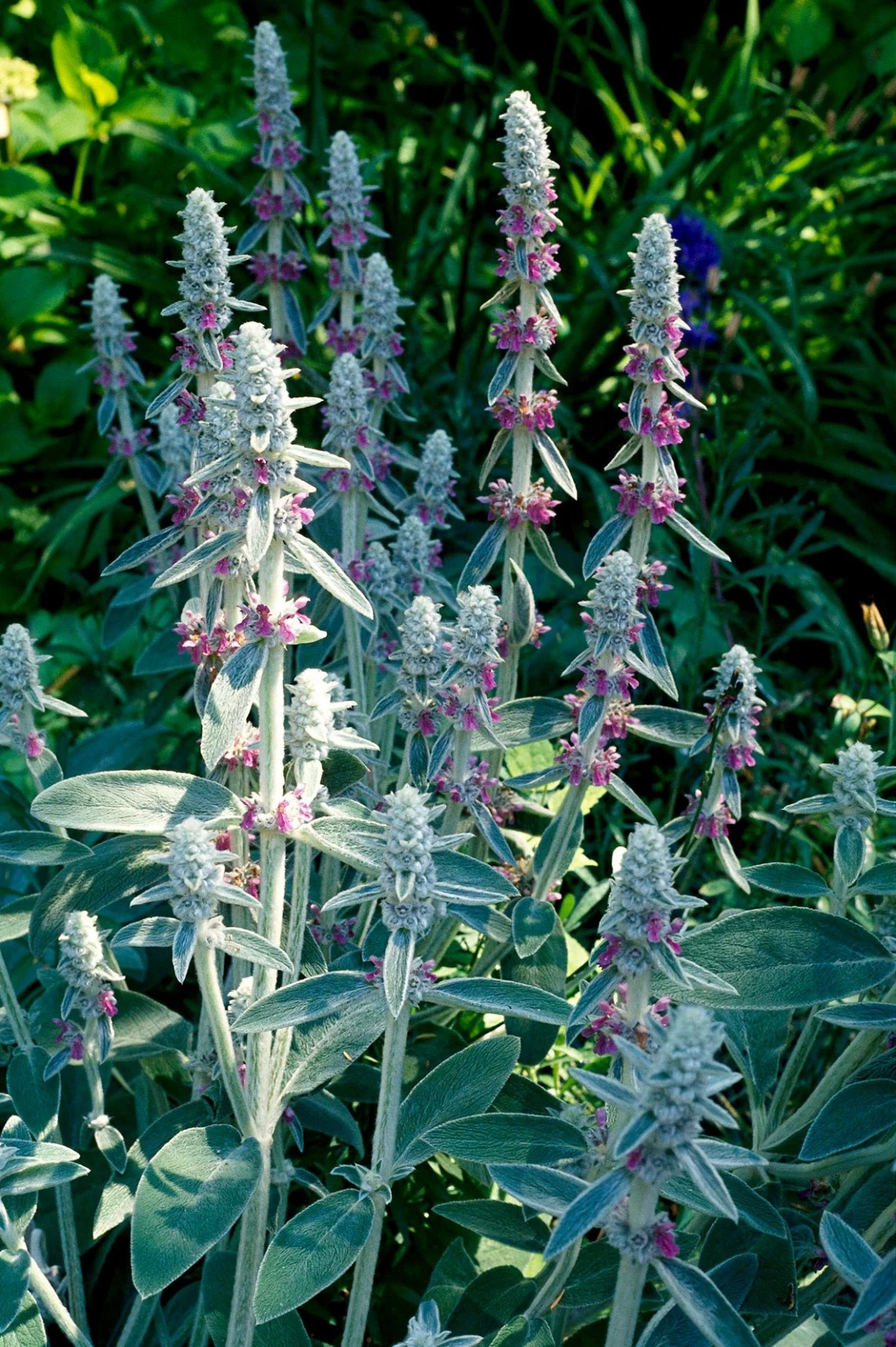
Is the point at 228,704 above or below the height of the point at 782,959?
above

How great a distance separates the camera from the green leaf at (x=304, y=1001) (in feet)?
4.25

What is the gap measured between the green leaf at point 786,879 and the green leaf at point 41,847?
770 mm

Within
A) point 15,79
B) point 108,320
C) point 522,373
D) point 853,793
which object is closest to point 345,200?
point 108,320

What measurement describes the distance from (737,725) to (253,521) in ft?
2.39

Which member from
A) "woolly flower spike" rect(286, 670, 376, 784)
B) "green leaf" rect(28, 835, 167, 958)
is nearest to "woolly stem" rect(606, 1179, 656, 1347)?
"woolly flower spike" rect(286, 670, 376, 784)

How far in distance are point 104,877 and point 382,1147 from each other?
43 cm

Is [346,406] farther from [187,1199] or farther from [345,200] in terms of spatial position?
[187,1199]

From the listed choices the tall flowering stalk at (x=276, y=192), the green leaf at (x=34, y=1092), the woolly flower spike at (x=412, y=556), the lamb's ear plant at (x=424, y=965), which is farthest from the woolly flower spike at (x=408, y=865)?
the tall flowering stalk at (x=276, y=192)

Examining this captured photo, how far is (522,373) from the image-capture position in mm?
1817

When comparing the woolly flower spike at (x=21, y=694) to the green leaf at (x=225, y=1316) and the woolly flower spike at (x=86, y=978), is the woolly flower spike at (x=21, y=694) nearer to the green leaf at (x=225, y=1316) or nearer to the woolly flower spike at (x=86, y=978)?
the woolly flower spike at (x=86, y=978)

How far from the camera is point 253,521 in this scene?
1.29 m

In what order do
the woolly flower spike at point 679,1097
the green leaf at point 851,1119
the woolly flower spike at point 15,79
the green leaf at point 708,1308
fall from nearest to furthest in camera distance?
the woolly flower spike at point 679,1097, the green leaf at point 708,1308, the green leaf at point 851,1119, the woolly flower spike at point 15,79

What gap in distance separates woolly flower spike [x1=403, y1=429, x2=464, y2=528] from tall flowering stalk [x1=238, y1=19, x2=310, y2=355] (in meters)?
0.37

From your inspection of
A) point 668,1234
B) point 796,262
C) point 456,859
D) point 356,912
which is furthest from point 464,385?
point 668,1234
